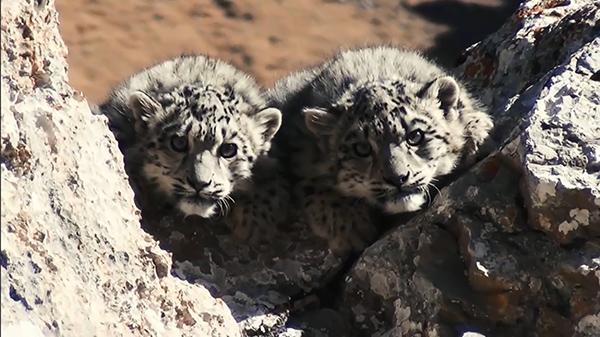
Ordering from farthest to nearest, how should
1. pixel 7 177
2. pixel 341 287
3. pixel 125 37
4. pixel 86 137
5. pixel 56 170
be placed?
pixel 125 37 < pixel 341 287 < pixel 86 137 < pixel 56 170 < pixel 7 177

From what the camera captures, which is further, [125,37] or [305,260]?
[125,37]

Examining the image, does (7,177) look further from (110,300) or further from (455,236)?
(455,236)

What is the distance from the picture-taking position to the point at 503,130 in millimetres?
4820

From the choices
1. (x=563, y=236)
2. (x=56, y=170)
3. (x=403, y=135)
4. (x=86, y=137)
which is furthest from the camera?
(x=403, y=135)

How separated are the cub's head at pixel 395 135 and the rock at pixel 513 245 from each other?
0.37 meters

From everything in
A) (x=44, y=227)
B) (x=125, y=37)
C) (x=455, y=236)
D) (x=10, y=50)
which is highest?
(x=10, y=50)

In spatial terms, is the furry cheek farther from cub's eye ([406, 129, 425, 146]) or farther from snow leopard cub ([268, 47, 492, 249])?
cub's eye ([406, 129, 425, 146])

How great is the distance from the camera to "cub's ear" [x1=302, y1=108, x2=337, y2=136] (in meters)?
4.93

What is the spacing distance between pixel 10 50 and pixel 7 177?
1.35ft

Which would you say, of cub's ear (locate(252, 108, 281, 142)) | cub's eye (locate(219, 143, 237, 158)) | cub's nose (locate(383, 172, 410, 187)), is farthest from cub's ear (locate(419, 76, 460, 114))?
cub's eye (locate(219, 143, 237, 158))

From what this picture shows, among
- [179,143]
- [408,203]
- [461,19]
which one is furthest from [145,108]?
[461,19]

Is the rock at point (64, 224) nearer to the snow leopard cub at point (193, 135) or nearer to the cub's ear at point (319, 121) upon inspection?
the snow leopard cub at point (193, 135)

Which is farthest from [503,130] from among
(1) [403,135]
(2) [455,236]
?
(2) [455,236]

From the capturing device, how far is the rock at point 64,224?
9.25 ft
